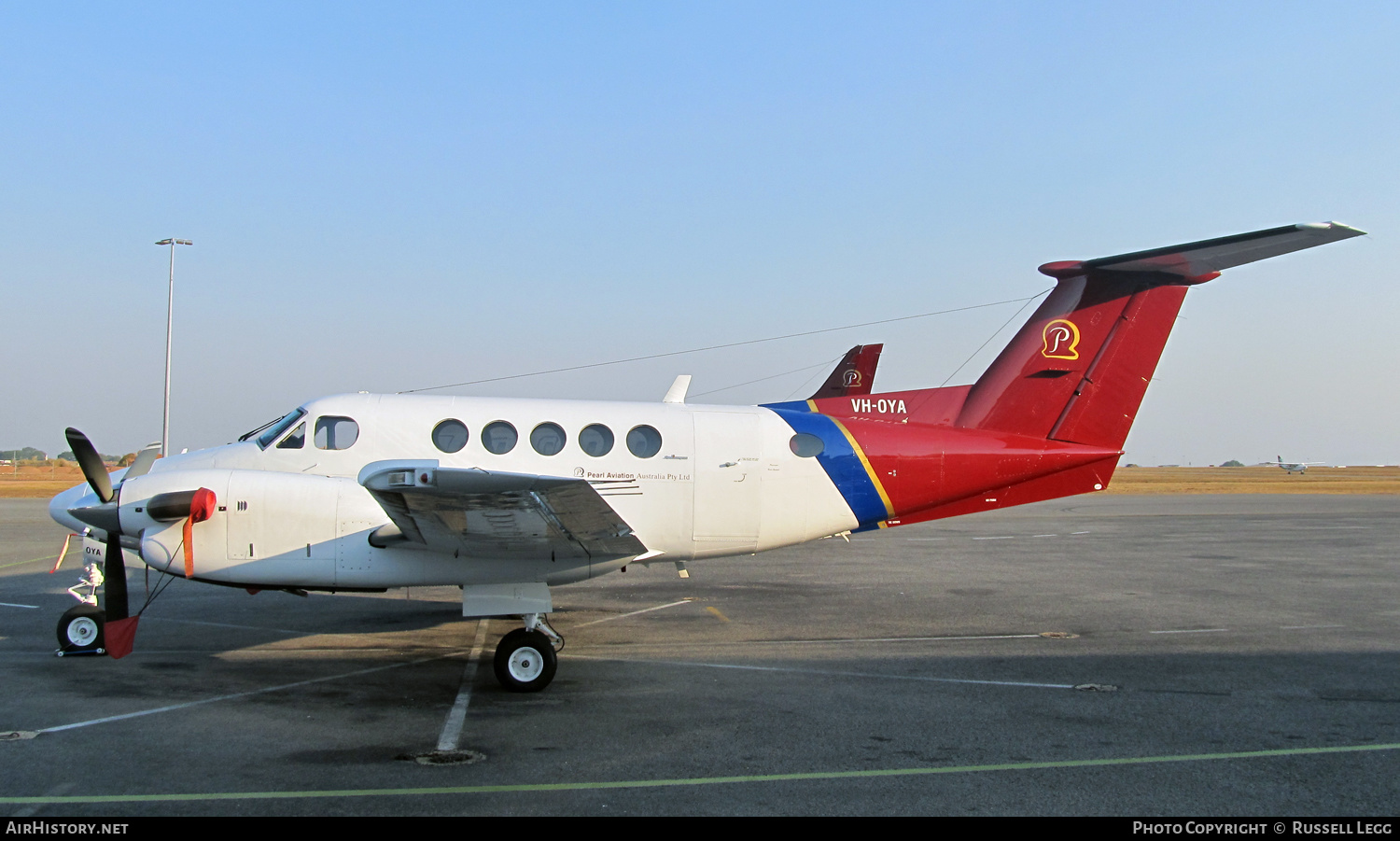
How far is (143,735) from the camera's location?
6.28 metres

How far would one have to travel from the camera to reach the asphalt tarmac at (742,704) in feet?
17.3

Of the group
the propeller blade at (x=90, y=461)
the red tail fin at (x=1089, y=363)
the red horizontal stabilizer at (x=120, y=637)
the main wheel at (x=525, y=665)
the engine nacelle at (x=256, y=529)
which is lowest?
the main wheel at (x=525, y=665)

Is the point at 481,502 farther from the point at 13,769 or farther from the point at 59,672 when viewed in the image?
the point at 59,672

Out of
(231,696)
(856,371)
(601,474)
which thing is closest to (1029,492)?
(601,474)

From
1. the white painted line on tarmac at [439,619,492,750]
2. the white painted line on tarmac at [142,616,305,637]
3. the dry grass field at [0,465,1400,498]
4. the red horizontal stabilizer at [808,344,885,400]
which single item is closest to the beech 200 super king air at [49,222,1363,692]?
the white painted line on tarmac at [439,619,492,750]

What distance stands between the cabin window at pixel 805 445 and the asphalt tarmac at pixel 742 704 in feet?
7.06

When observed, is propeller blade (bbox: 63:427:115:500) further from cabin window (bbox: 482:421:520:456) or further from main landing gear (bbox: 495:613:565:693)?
main landing gear (bbox: 495:613:565:693)

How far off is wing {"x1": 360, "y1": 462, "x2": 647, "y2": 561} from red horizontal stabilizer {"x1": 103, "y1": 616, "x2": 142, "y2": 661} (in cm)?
250

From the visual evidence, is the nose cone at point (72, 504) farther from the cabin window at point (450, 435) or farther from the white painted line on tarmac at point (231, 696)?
the cabin window at point (450, 435)

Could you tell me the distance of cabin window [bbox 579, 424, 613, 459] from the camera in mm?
8930

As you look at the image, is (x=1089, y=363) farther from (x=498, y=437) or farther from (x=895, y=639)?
(x=498, y=437)

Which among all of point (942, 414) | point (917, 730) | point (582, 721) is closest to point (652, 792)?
point (582, 721)

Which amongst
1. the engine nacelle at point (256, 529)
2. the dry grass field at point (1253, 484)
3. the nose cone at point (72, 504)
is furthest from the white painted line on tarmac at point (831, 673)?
the dry grass field at point (1253, 484)
